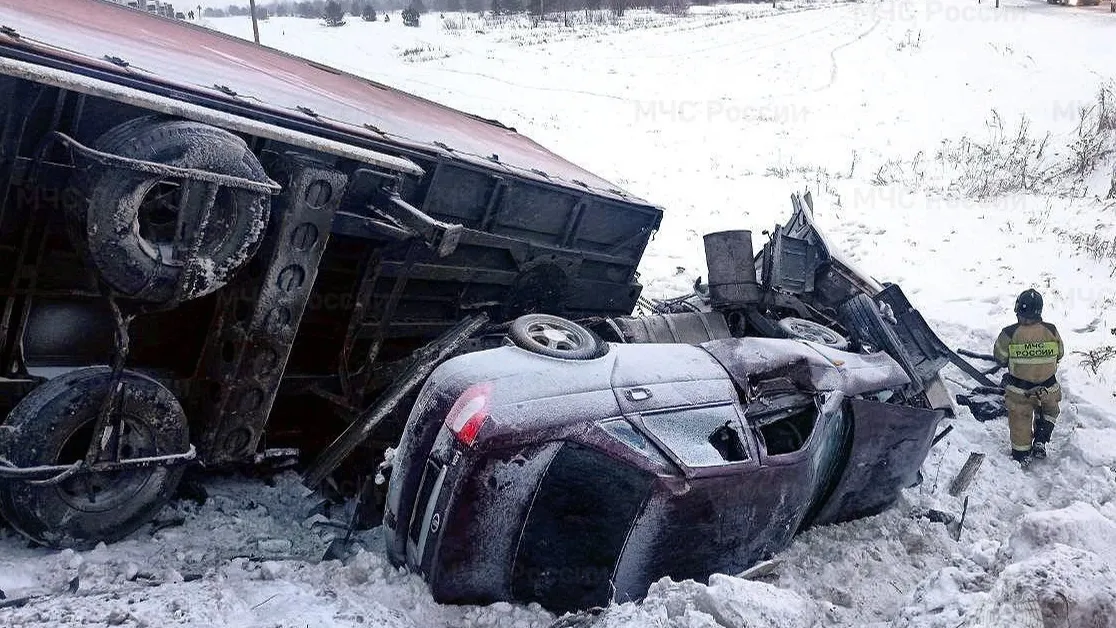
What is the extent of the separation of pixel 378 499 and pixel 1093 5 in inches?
1420

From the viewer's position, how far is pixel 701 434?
2.93 metres

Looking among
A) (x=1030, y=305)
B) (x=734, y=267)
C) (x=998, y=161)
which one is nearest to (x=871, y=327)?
(x=734, y=267)

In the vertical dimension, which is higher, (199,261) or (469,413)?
(199,261)

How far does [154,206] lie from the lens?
2918 millimetres

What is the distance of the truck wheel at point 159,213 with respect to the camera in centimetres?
249

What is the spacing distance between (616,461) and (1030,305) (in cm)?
433

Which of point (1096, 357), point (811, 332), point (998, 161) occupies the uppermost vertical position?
point (998, 161)

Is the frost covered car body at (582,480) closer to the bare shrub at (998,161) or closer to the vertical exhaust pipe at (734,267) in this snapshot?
the vertical exhaust pipe at (734,267)

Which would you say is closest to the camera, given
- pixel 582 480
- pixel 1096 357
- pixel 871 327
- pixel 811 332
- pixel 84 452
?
pixel 582 480

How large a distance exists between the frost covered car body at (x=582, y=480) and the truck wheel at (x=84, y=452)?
114 centimetres

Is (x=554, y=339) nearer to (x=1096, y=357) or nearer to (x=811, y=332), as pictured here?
(x=811, y=332)

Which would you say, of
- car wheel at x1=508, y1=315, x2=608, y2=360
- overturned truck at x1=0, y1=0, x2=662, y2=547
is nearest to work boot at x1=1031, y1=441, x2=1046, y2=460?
car wheel at x1=508, y1=315, x2=608, y2=360

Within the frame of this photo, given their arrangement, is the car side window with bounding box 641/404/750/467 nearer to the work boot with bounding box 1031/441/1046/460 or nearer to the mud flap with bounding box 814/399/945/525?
the mud flap with bounding box 814/399/945/525

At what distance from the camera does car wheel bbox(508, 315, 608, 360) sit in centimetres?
318
